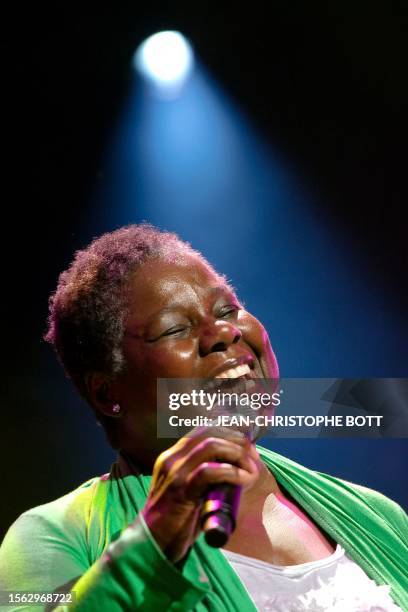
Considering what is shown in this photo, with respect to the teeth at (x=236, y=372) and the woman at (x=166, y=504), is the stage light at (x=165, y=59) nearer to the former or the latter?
the woman at (x=166, y=504)

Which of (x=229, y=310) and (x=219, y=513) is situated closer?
(x=219, y=513)

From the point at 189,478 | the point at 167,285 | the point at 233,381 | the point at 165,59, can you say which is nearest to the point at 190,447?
the point at 189,478

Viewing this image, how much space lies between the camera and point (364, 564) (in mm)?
1269

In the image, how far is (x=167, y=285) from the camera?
1322 millimetres

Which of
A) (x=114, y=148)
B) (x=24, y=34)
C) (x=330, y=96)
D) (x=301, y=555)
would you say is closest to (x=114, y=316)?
(x=301, y=555)

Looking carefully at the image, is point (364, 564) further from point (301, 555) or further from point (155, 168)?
point (155, 168)

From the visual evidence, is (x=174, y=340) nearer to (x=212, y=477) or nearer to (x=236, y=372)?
(x=236, y=372)

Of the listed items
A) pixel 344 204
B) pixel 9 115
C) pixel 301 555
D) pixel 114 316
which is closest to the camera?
pixel 301 555

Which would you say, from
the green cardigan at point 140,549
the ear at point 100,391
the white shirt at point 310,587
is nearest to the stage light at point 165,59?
the ear at point 100,391

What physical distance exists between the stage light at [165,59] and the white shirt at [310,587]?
1.62 metres

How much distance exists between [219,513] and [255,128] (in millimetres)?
1846

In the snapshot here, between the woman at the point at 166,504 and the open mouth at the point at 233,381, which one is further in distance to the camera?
the open mouth at the point at 233,381

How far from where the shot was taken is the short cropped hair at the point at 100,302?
1.35 meters

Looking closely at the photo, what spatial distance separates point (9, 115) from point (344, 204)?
1126 mm
